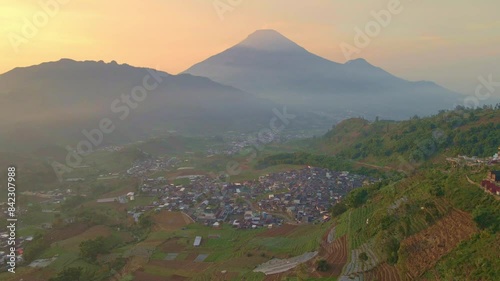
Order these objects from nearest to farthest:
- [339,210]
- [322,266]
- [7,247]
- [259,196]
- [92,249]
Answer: [322,266] < [92,249] < [7,247] < [339,210] < [259,196]

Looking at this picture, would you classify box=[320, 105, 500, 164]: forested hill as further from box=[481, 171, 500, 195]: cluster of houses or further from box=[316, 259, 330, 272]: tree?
box=[316, 259, 330, 272]: tree

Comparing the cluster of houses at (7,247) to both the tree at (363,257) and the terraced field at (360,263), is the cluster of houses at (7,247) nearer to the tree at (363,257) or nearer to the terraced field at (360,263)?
the terraced field at (360,263)

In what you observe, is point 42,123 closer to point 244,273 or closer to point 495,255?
point 244,273

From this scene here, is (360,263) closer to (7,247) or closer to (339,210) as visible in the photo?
(339,210)

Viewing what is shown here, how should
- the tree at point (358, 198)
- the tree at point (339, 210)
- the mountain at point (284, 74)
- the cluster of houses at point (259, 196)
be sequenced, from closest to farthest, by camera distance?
the tree at point (358, 198)
the tree at point (339, 210)
the cluster of houses at point (259, 196)
the mountain at point (284, 74)

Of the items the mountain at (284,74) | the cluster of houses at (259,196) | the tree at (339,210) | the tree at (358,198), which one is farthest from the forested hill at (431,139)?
the mountain at (284,74)

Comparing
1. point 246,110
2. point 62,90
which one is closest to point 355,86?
point 246,110

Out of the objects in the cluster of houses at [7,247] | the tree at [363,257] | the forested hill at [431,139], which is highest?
the forested hill at [431,139]

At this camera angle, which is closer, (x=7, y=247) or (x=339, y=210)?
(x=7, y=247)

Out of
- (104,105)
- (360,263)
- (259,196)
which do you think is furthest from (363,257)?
(104,105)
